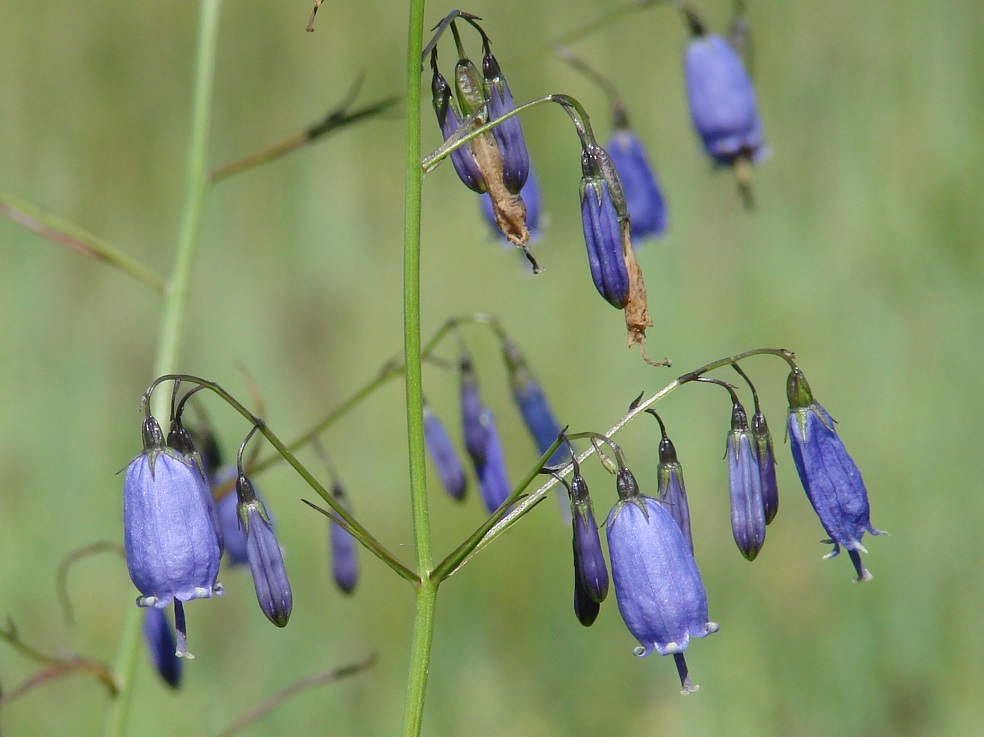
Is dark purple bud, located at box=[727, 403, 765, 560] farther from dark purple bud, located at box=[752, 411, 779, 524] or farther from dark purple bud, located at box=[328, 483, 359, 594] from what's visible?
dark purple bud, located at box=[328, 483, 359, 594]

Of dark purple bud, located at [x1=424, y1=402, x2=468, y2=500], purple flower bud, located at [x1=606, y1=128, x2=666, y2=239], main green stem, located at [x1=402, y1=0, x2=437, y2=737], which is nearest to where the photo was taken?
main green stem, located at [x1=402, y1=0, x2=437, y2=737]

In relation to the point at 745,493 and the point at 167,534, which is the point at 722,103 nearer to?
the point at 745,493

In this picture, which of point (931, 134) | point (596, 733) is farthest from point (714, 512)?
point (931, 134)

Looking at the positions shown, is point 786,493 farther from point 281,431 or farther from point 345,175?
point 345,175

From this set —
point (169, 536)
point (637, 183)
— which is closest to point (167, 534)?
point (169, 536)

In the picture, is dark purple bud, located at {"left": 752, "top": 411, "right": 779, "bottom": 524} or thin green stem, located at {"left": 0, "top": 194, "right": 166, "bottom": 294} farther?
thin green stem, located at {"left": 0, "top": 194, "right": 166, "bottom": 294}

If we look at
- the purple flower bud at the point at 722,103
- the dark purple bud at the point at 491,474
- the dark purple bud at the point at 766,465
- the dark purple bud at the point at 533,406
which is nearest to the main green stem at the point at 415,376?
the dark purple bud at the point at 766,465

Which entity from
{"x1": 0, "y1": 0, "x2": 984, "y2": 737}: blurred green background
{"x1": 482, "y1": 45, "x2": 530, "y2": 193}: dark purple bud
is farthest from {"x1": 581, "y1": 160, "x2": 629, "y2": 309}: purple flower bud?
{"x1": 0, "y1": 0, "x2": 984, "y2": 737}: blurred green background
